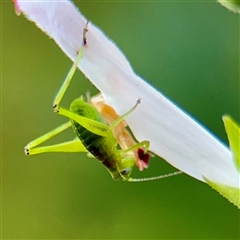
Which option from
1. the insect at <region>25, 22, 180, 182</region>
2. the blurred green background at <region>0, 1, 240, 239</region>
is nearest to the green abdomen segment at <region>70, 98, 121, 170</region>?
the insect at <region>25, 22, 180, 182</region>

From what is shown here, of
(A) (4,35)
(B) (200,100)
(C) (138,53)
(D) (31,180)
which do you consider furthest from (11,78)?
(B) (200,100)

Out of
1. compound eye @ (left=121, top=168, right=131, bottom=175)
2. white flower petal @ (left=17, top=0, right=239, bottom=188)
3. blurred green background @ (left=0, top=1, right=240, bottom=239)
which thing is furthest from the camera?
blurred green background @ (left=0, top=1, right=240, bottom=239)

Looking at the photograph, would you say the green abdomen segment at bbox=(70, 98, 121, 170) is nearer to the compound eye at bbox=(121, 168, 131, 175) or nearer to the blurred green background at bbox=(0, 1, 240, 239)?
the compound eye at bbox=(121, 168, 131, 175)

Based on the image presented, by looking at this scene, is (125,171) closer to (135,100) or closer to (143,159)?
(143,159)

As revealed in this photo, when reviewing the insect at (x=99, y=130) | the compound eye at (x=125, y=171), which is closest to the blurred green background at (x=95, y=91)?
the compound eye at (x=125, y=171)

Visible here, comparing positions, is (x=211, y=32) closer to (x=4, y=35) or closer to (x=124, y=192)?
(x=124, y=192)

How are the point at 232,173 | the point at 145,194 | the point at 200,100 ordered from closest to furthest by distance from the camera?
1. the point at 232,173
2. the point at 200,100
3. the point at 145,194
